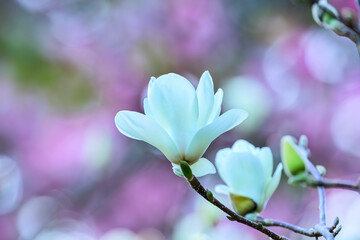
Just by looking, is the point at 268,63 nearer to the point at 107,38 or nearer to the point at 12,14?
the point at 107,38

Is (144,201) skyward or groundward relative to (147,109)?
groundward

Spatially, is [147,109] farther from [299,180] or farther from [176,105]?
[299,180]

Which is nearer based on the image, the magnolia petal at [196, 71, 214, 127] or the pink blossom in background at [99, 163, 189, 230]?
the magnolia petal at [196, 71, 214, 127]

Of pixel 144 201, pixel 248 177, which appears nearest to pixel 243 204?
pixel 248 177

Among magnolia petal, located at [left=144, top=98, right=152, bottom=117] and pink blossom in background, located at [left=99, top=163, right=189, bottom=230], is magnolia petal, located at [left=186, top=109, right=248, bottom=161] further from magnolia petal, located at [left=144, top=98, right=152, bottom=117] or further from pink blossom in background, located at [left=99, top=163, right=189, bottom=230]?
pink blossom in background, located at [left=99, top=163, right=189, bottom=230]

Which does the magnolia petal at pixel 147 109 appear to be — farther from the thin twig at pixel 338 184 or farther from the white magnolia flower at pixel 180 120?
the thin twig at pixel 338 184

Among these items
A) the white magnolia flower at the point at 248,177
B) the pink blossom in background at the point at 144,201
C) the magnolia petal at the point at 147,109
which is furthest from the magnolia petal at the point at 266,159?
the pink blossom in background at the point at 144,201

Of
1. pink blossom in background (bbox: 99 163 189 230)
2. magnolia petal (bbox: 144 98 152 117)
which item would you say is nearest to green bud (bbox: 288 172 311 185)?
magnolia petal (bbox: 144 98 152 117)
